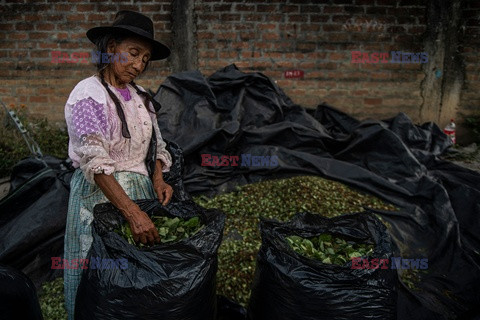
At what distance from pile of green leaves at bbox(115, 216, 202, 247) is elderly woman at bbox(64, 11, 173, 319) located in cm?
9

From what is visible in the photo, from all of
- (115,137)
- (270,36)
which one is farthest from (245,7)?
(115,137)

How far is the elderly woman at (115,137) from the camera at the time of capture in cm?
184

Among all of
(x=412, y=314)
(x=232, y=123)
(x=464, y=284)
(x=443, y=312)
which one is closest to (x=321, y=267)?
(x=412, y=314)

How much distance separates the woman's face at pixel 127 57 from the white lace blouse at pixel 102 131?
87 millimetres

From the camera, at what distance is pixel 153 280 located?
5.43 ft

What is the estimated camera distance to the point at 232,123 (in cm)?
394

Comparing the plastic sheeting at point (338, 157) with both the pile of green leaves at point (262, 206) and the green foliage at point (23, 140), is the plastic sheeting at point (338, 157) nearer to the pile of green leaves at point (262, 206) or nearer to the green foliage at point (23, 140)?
the pile of green leaves at point (262, 206)

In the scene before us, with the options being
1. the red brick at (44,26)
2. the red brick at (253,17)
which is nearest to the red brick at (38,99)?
the red brick at (44,26)

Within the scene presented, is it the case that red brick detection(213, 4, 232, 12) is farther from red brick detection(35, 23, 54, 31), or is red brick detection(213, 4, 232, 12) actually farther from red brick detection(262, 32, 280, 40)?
red brick detection(35, 23, 54, 31)

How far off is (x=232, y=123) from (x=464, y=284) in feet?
7.50

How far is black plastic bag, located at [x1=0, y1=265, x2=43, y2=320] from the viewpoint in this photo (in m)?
1.62

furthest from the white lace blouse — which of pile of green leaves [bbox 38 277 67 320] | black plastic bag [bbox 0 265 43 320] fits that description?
pile of green leaves [bbox 38 277 67 320]

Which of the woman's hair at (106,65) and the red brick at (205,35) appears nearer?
the woman's hair at (106,65)

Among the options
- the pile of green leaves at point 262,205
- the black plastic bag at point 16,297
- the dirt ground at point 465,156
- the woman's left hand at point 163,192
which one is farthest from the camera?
the dirt ground at point 465,156
